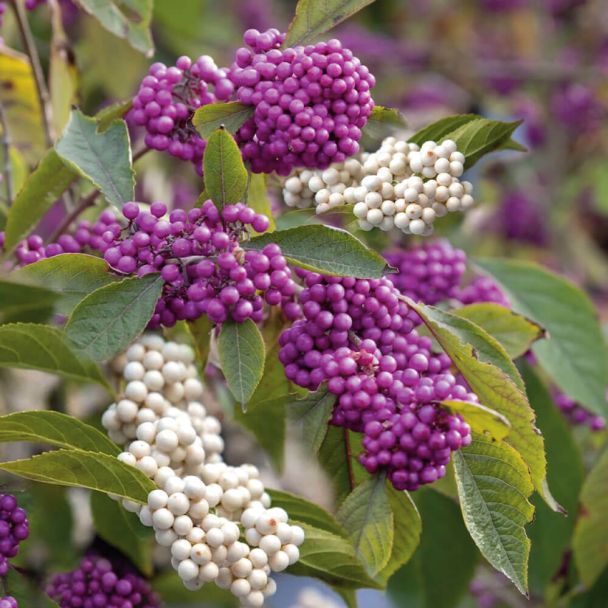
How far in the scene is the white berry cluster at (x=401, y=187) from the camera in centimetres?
80

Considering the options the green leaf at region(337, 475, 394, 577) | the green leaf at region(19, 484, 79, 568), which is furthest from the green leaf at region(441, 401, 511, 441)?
the green leaf at region(19, 484, 79, 568)

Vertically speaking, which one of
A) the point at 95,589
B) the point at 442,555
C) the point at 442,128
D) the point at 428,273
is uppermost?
the point at 442,128

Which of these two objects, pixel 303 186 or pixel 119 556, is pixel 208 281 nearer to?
pixel 303 186

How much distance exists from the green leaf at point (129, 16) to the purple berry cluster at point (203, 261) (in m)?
0.37

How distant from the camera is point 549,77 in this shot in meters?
2.69

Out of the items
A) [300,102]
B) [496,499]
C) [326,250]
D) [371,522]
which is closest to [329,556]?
[371,522]

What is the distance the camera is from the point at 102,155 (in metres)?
0.86

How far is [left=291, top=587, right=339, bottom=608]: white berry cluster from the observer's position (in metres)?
1.36

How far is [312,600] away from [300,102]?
83 centimetres

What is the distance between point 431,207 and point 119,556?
559 mm

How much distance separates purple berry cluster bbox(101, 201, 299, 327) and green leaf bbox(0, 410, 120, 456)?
110 mm

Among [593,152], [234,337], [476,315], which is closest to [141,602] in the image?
[234,337]

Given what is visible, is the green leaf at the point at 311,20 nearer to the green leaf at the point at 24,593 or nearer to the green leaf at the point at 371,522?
the green leaf at the point at 371,522

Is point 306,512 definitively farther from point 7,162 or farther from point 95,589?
point 7,162
